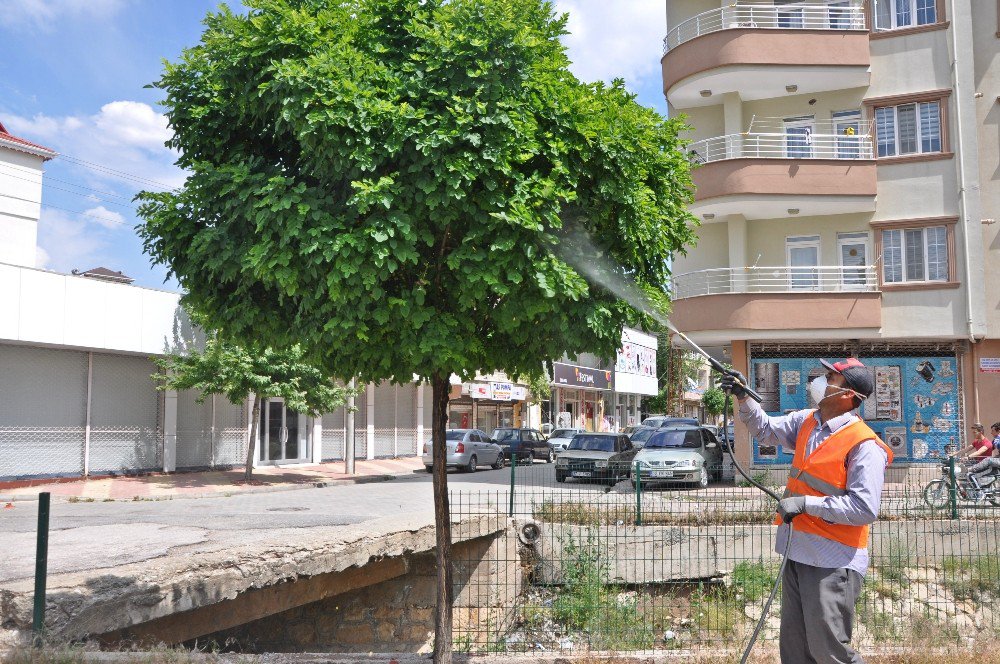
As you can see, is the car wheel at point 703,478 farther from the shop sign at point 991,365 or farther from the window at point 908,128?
the window at point 908,128

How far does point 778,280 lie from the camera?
68.0 feet

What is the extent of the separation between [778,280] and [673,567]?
38.0ft

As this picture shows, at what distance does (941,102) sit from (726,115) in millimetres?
4893

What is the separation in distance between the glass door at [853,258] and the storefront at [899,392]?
5.46 ft

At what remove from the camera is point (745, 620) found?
9.38 metres

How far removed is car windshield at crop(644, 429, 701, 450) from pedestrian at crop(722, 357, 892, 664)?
1831 cm

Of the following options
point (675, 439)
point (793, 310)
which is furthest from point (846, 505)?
point (675, 439)

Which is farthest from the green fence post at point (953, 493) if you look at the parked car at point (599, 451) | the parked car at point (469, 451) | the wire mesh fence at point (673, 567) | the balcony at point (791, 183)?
the parked car at point (469, 451)

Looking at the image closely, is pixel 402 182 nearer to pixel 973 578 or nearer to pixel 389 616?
pixel 389 616

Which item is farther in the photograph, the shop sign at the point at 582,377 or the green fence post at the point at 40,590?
the shop sign at the point at 582,377

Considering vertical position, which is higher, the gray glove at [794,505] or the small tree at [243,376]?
the small tree at [243,376]

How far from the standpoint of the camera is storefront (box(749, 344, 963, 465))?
2005 cm

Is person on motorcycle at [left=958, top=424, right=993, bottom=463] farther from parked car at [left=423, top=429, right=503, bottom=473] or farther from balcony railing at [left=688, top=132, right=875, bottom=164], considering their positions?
parked car at [left=423, top=429, right=503, bottom=473]

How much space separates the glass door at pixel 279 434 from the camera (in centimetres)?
3094
